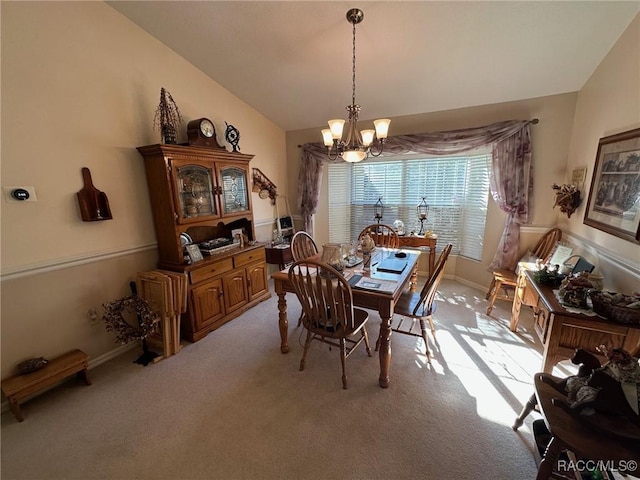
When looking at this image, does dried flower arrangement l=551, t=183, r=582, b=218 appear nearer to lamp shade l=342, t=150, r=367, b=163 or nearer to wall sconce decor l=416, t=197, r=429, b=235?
wall sconce decor l=416, t=197, r=429, b=235

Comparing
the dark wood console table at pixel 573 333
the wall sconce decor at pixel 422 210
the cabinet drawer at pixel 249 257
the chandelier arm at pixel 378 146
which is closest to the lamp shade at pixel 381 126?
the chandelier arm at pixel 378 146

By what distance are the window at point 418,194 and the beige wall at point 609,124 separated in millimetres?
918

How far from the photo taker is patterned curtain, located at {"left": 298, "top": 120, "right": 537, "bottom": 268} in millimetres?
2904

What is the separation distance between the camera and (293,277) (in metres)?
1.86

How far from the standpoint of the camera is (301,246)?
2.75 m

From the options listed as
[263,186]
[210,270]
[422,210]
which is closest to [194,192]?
[210,270]

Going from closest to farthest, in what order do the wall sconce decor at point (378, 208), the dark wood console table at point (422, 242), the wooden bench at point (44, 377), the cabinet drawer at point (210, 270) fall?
the wooden bench at point (44, 377) → the cabinet drawer at point (210, 270) → the dark wood console table at point (422, 242) → the wall sconce decor at point (378, 208)

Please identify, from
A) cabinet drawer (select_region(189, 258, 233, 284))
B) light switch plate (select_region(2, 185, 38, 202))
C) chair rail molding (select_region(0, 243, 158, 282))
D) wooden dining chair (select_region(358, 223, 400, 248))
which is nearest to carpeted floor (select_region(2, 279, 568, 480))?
cabinet drawer (select_region(189, 258, 233, 284))

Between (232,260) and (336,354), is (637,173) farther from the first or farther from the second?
(232,260)

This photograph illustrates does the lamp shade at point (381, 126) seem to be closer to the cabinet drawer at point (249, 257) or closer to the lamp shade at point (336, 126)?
the lamp shade at point (336, 126)

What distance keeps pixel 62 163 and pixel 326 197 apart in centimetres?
313

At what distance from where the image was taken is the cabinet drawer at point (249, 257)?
2898mm

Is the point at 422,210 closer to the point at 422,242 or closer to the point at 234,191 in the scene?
the point at 422,242

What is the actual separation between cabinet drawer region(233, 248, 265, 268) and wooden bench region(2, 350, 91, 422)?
1.42 metres
